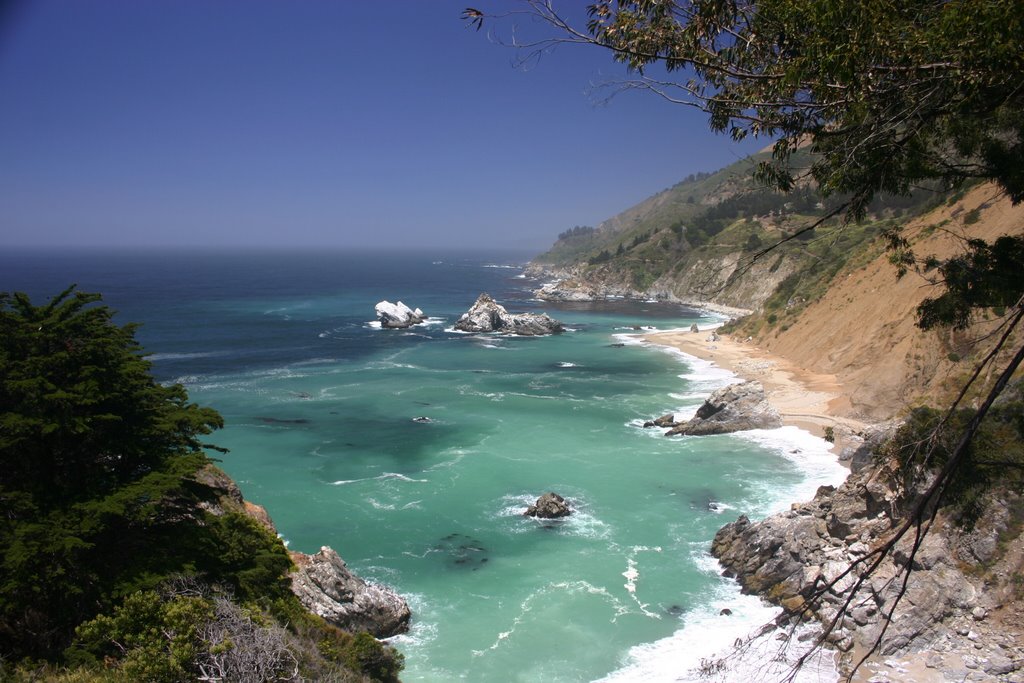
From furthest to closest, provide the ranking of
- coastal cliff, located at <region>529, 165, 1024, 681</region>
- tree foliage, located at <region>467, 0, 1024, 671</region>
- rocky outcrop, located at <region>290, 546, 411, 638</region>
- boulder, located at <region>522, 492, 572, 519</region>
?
boulder, located at <region>522, 492, 572, 519</region> < rocky outcrop, located at <region>290, 546, 411, 638</region> < coastal cliff, located at <region>529, 165, 1024, 681</region> < tree foliage, located at <region>467, 0, 1024, 671</region>

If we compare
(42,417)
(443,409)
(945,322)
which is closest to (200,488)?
(42,417)

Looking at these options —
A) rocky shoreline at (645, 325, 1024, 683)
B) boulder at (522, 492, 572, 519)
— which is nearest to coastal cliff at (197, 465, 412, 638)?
boulder at (522, 492, 572, 519)

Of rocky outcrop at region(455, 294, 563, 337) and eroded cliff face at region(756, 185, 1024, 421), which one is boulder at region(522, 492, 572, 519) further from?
rocky outcrop at region(455, 294, 563, 337)

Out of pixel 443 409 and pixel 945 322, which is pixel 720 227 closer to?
pixel 443 409

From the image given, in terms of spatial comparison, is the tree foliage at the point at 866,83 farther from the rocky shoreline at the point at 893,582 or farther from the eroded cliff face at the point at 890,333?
the eroded cliff face at the point at 890,333

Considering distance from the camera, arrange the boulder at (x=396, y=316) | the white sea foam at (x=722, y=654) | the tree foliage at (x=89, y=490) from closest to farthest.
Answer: the tree foliage at (x=89, y=490) → the white sea foam at (x=722, y=654) → the boulder at (x=396, y=316)

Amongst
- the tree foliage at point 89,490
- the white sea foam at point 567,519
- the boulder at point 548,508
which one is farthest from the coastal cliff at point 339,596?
the boulder at point 548,508

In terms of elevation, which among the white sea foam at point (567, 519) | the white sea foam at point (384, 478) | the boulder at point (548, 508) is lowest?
the white sea foam at point (384, 478)
